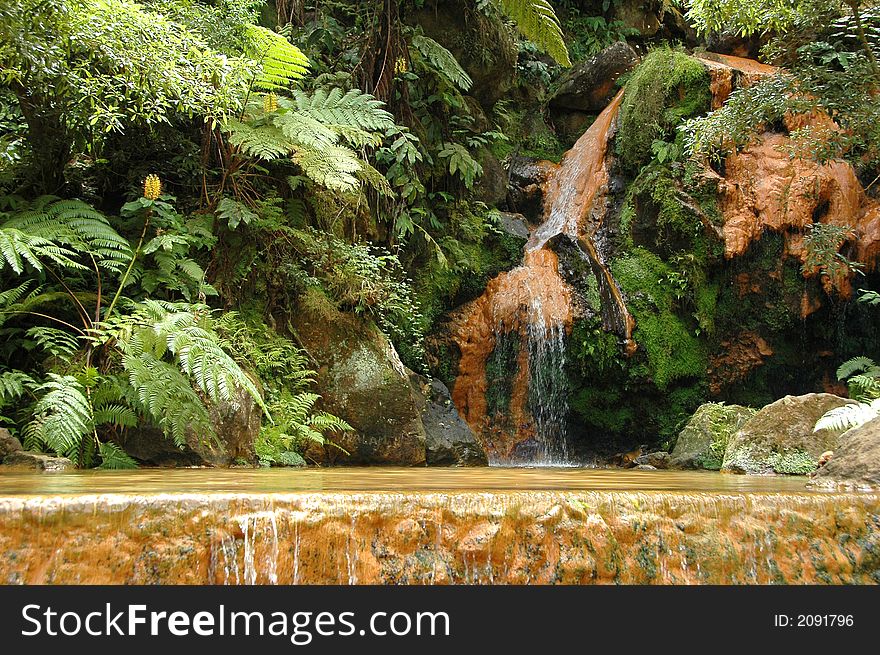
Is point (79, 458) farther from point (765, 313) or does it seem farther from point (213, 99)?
A: point (765, 313)

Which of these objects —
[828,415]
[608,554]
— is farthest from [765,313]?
[608,554]

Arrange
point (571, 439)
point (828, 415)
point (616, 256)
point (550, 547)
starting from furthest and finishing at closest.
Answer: point (616, 256) < point (571, 439) < point (828, 415) < point (550, 547)

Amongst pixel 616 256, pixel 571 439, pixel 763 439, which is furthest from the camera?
pixel 616 256

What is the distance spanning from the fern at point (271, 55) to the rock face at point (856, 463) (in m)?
5.45

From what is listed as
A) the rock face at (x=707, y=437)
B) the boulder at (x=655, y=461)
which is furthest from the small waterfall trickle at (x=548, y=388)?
the rock face at (x=707, y=437)

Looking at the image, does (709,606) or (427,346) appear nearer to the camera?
(709,606)

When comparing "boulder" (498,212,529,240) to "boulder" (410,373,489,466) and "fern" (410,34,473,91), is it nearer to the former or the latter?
"fern" (410,34,473,91)

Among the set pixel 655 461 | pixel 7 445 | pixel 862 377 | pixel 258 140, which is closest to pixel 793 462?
pixel 655 461

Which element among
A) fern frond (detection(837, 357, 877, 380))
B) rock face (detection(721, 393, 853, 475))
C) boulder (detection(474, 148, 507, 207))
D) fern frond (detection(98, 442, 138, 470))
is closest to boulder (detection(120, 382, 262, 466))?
fern frond (detection(98, 442, 138, 470))

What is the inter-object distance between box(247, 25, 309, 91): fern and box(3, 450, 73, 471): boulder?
153 inches

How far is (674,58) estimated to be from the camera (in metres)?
11.4

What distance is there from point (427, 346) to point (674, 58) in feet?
19.6

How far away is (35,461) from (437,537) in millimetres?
2787

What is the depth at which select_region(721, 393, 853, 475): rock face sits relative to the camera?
569 cm
